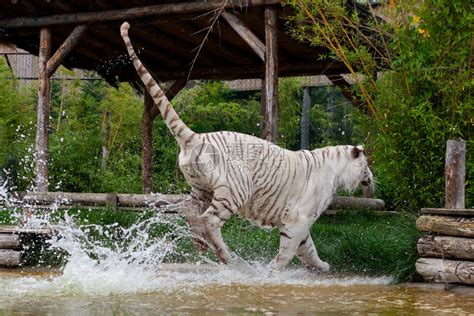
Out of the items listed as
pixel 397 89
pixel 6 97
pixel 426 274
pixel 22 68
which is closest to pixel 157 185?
pixel 6 97

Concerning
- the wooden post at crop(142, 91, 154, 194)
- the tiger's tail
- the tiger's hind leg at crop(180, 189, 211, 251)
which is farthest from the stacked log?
the wooden post at crop(142, 91, 154, 194)

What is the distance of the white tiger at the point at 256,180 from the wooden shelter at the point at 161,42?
178cm

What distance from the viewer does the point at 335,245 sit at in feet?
24.6

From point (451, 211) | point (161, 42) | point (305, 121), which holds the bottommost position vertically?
point (451, 211)

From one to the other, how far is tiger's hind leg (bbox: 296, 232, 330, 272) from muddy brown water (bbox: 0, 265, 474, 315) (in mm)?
84

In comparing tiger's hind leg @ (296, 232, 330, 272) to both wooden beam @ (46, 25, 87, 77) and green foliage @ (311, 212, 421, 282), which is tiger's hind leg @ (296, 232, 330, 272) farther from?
wooden beam @ (46, 25, 87, 77)

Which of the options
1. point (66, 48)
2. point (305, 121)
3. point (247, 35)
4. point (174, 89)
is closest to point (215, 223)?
point (247, 35)

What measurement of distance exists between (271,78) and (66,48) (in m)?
2.93

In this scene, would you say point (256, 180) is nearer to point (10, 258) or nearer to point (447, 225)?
point (447, 225)

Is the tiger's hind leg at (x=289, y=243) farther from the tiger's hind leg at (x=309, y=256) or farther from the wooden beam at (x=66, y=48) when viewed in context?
the wooden beam at (x=66, y=48)

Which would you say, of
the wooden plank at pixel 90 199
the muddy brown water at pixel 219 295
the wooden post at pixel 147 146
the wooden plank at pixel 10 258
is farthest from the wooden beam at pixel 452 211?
the wooden post at pixel 147 146

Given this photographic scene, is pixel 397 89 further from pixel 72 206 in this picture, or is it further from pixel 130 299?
pixel 72 206

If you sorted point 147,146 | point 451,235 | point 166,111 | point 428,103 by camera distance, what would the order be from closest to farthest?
1. point 451,235
2. point 166,111
3. point 428,103
4. point 147,146

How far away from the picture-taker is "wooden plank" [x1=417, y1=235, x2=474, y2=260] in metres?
6.05
